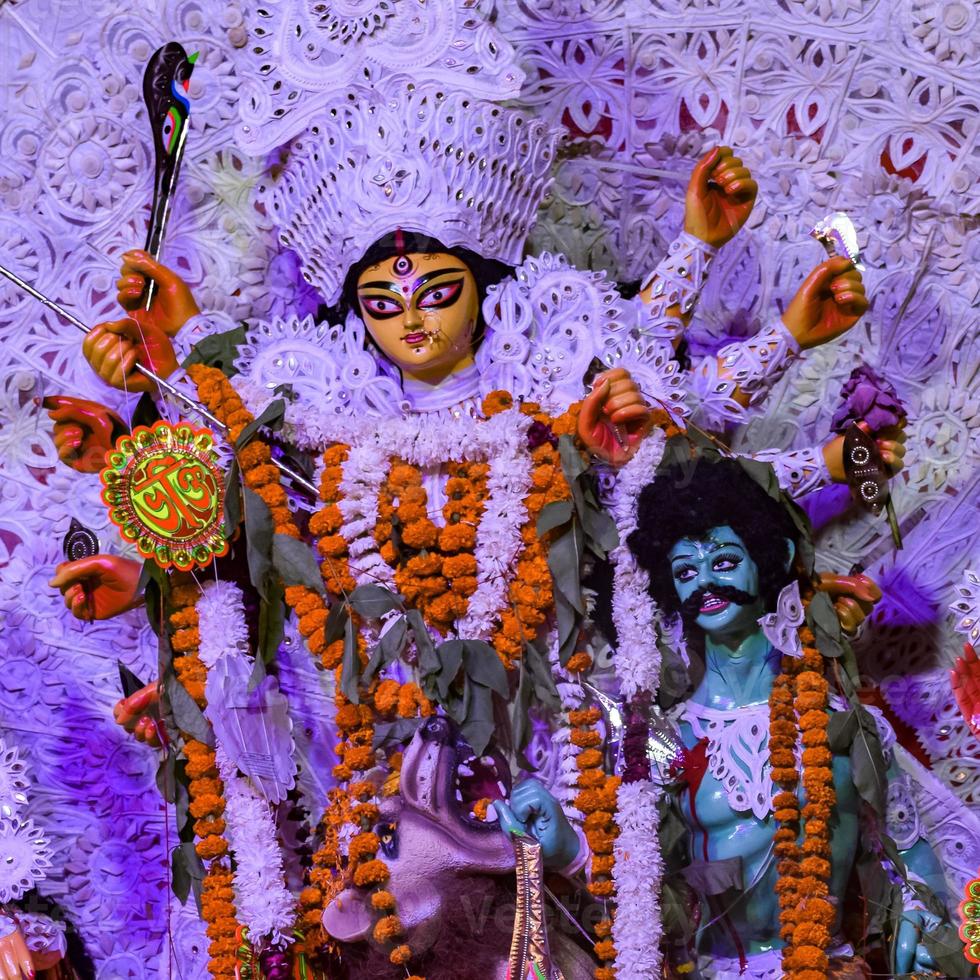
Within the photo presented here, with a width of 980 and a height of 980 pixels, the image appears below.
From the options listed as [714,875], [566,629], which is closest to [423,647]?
[566,629]

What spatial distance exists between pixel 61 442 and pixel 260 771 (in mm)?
809

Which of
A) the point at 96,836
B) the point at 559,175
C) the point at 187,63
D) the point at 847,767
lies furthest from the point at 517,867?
the point at 187,63

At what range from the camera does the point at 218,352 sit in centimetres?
364

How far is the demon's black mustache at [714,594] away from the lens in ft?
10.6

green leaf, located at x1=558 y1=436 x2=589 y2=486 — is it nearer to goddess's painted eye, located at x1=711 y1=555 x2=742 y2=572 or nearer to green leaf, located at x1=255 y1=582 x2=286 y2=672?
goddess's painted eye, located at x1=711 y1=555 x2=742 y2=572

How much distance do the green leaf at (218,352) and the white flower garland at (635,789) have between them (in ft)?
2.85

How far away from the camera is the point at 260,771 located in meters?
3.40

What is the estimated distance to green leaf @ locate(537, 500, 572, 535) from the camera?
10.9ft

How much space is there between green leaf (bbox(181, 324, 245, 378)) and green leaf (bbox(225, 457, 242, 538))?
25 centimetres

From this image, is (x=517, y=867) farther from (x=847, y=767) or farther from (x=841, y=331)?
(x=841, y=331)

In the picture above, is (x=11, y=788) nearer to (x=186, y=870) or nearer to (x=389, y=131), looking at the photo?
(x=186, y=870)

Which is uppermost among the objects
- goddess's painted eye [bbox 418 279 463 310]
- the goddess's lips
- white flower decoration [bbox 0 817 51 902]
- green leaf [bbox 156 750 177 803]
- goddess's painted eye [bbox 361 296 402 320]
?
goddess's painted eye [bbox 418 279 463 310]

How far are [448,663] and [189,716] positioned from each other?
56cm

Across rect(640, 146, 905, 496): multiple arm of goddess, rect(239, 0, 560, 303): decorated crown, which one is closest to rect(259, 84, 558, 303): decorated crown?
rect(239, 0, 560, 303): decorated crown
